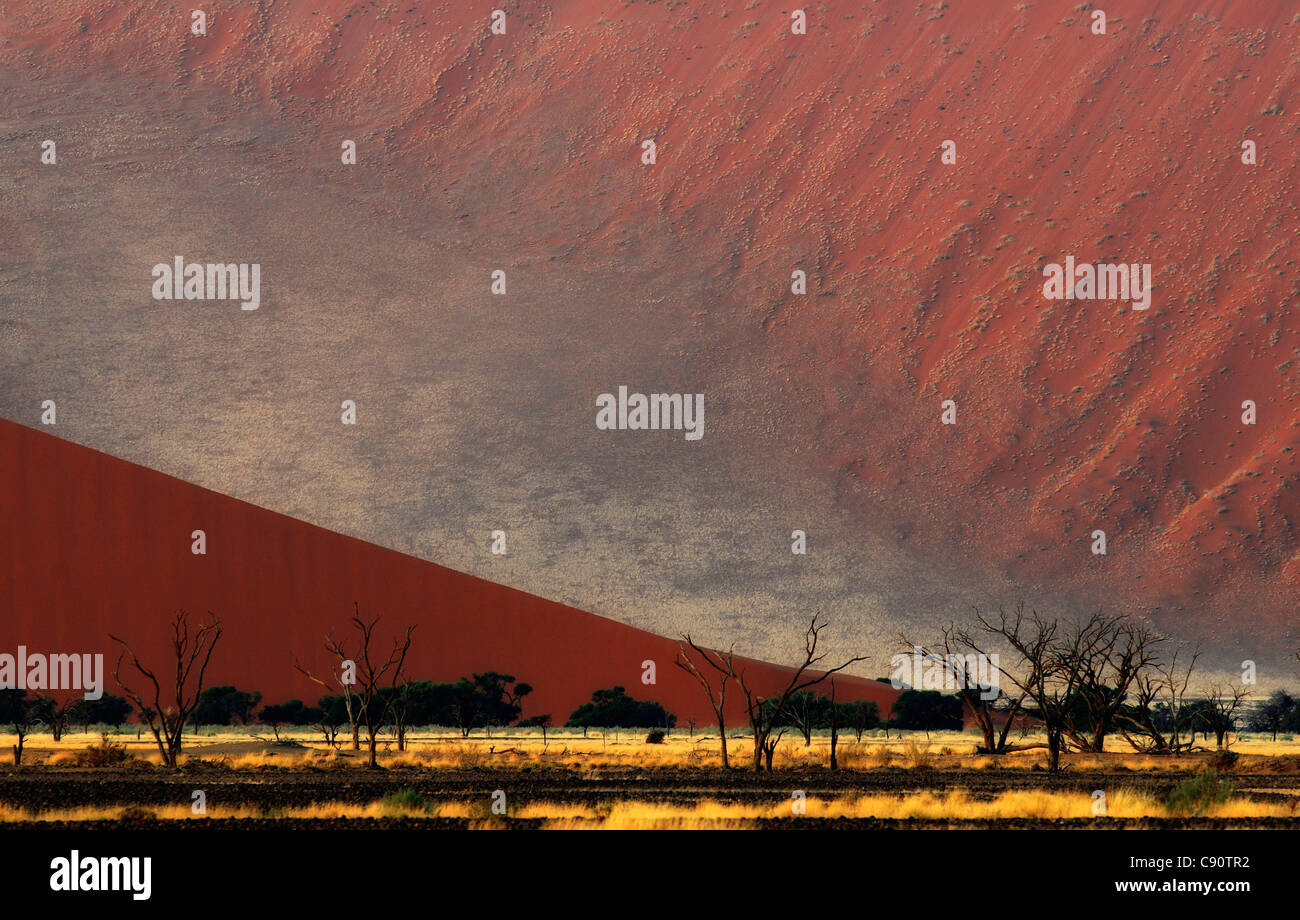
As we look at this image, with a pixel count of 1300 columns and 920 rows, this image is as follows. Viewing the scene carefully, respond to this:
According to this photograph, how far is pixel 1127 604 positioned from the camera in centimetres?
5978

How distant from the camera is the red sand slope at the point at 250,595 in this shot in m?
58.0

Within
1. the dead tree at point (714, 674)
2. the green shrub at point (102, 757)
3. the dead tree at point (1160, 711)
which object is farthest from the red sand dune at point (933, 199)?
the green shrub at point (102, 757)

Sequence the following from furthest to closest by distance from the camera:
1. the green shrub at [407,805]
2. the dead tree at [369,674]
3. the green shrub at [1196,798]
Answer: the dead tree at [369,674] → the green shrub at [1196,798] → the green shrub at [407,805]

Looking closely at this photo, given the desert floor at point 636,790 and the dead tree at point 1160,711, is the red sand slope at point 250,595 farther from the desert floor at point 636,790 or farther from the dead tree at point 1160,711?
the desert floor at point 636,790

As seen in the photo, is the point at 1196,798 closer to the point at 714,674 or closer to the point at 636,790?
the point at 636,790

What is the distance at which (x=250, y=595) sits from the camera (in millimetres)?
59281

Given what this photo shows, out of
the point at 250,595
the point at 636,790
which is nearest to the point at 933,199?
the point at 250,595

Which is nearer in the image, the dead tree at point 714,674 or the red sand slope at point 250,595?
the dead tree at point 714,674

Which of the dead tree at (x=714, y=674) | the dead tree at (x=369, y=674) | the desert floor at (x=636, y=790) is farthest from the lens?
the dead tree at (x=369, y=674)

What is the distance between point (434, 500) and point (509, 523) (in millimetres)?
3964

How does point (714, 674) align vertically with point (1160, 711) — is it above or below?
above

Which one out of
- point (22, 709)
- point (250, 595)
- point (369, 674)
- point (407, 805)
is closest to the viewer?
point (407, 805)

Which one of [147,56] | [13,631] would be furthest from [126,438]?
[147,56]
